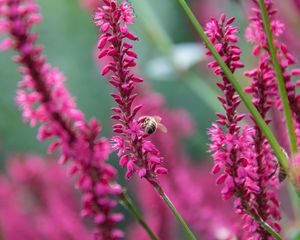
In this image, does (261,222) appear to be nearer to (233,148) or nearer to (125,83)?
(233,148)

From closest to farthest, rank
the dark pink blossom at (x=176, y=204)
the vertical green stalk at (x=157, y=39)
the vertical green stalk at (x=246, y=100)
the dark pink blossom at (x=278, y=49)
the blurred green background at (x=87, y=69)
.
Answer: the vertical green stalk at (x=246, y=100) → the dark pink blossom at (x=278, y=49) → the dark pink blossom at (x=176, y=204) → the vertical green stalk at (x=157, y=39) → the blurred green background at (x=87, y=69)

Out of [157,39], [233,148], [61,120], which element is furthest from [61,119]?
[157,39]

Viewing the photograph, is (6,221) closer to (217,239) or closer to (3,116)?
(217,239)

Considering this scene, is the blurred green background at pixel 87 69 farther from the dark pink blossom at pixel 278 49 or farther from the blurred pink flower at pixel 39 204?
the dark pink blossom at pixel 278 49

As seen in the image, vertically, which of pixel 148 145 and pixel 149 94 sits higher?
pixel 149 94

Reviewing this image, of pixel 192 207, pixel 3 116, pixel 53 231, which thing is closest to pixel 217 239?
pixel 192 207

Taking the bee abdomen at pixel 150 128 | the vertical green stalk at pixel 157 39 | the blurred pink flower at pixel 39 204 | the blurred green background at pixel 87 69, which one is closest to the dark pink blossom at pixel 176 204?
the blurred pink flower at pixel 39 204
